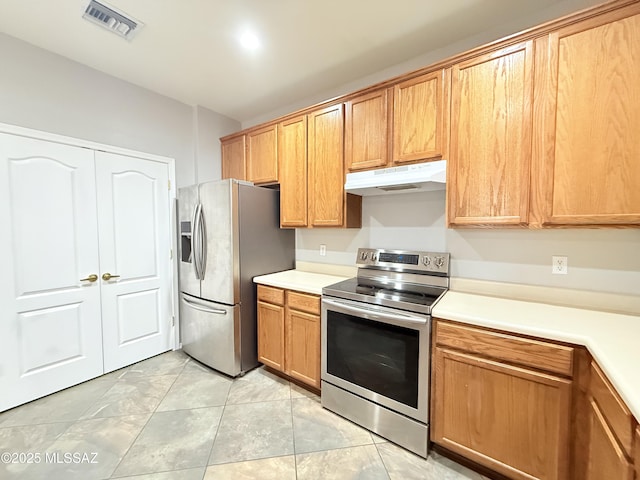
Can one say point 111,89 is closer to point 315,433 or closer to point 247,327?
point 247,327

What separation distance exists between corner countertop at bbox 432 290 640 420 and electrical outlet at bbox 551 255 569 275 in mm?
220

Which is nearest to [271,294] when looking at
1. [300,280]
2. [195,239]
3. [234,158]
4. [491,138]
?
[300,280]

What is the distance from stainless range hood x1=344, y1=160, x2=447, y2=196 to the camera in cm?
176

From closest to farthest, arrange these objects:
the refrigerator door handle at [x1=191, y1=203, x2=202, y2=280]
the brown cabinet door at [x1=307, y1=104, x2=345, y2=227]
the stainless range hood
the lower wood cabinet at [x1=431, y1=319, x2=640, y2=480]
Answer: the lower wood cabinet at [x1=431, y1=319, x2=640, y2=480], the stainless range hood, the brown cabinet door at [x1=307, y1=104, x2=345, y2=227], the refrigerator door handle at [x1=191, y1=203, x2=202, y2=280]

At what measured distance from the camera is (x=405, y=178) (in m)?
1.82

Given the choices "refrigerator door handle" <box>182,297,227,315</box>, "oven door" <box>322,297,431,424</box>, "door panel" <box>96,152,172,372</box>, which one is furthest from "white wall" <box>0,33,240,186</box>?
"oven door" <box>322,297,431,424</box>

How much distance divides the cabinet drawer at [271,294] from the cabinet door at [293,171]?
0.64 m

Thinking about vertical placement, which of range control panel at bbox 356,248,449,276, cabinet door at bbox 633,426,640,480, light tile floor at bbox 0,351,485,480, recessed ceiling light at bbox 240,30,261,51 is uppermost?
recessed ceiling light at bbox 240,30,261,51

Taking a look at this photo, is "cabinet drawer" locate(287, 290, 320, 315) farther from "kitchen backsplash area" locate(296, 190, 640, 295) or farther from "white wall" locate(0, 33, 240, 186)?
"white wall" locate(0, 33, 240, 186)

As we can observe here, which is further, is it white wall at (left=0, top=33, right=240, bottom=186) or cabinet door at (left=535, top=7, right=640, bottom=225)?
white wall at (left=0, top=33, right=240, bottom=186)

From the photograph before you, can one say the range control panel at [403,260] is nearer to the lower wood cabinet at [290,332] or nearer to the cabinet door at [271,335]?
the lower wood cabinet at [290,332]

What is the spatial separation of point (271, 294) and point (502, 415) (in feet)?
5.80

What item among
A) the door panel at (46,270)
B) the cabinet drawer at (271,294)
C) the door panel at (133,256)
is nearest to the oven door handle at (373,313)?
the cabinet drawer at (271,294)

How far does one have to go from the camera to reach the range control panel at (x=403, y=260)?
206 centimetres
